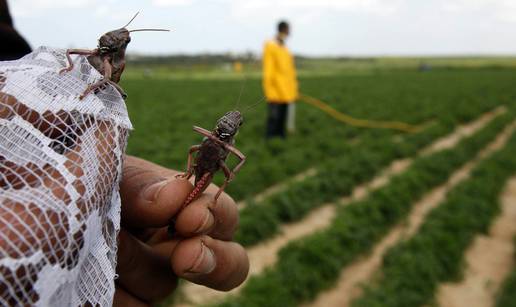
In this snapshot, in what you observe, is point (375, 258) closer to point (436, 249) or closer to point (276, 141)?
point (436, 249)

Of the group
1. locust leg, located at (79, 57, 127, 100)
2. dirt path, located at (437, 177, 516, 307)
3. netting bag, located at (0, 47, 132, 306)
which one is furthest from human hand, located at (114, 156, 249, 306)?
dirt path, located at (437, 177, 516, 307)

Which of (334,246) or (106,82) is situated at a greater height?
(106,82)

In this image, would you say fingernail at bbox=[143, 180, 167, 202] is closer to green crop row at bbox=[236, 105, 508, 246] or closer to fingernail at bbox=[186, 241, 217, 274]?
fingernail at bbox=[186, 241, 217, 274]

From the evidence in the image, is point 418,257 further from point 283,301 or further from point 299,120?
point 299,120

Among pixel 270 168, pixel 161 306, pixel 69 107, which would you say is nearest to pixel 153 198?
pixel 69 107

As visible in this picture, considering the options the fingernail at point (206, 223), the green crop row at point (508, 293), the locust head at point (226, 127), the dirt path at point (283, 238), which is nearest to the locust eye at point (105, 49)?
the locust head at point (226, 127)

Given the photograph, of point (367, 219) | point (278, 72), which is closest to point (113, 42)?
point (367, 219)

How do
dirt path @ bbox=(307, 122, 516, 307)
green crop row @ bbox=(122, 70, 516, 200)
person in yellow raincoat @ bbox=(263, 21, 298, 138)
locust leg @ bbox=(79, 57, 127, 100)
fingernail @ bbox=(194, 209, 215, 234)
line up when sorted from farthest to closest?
person in yellow raincoat @ bbox=(263, 21, 298, 138), green crop row @ bbox=(122, 70, 516, 200), dirt path @ bbox=(307, 122, 516, 307), fingernail @ bbox=(194, 209, 215, 234), locust leg @ bbox=(79, 57, 127, 100)
